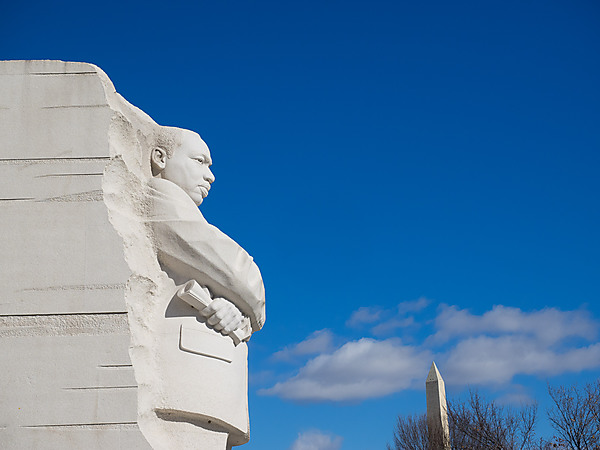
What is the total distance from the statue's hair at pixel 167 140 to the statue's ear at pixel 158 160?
0.04 metres

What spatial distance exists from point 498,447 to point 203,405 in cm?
2102

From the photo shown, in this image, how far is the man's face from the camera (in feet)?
19.6

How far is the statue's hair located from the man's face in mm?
36

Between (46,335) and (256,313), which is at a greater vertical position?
(256,313)

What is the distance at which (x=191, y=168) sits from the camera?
19.8 ft

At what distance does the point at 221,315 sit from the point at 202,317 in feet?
0.49

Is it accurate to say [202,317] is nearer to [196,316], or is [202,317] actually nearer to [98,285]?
[196,316]

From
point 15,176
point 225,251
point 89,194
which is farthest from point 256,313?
point 15,176

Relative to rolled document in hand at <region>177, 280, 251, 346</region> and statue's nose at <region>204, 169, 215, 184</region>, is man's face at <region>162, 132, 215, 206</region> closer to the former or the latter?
statue's nose at <region>204, 169, 215, 184</region>

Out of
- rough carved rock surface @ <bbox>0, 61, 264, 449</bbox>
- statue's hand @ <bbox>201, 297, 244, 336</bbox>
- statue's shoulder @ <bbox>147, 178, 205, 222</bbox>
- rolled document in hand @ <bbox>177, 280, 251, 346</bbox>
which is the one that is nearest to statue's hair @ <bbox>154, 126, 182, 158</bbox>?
rough carved rock surface @ <bbox>0, 61, 264, 449</bbox>

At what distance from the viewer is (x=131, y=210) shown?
5457 mm

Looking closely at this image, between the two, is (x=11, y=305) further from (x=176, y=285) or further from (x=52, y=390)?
(x=176, y=285)

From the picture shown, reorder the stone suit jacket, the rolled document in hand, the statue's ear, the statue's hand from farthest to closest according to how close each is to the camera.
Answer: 1. the statue's ear
2. the statue's hand
3. the rolled document in hand
4. the stone suit jacket

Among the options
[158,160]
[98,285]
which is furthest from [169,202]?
[98,285]
